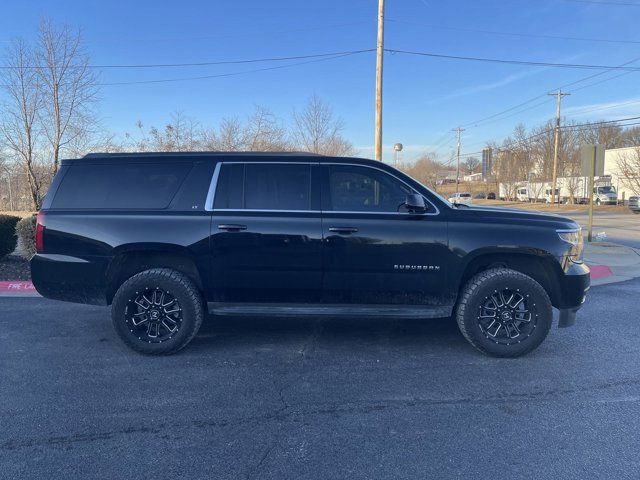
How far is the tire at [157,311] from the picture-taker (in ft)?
14.7

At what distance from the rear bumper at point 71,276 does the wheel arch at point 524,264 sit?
11.9 ft

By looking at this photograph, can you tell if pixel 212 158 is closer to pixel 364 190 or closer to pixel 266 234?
pixel 266 234

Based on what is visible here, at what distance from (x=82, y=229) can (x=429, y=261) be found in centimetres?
347

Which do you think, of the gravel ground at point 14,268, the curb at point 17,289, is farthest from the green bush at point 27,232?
the curb at point 17,289

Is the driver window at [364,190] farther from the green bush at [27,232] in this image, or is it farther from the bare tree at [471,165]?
the bare tree at [471,165]

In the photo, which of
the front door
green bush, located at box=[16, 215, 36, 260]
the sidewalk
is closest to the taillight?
the front door

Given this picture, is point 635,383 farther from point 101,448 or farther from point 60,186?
point 60,186

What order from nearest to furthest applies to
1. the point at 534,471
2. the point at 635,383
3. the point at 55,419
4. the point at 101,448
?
1. the point at 534,471
2. the point at 101,448
3. the point at 55,419
4. the point at 635,383

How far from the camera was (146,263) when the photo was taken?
4.70 metres

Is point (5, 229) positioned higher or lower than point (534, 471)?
higher

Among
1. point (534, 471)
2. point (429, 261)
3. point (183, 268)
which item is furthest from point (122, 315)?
point (534, 471)

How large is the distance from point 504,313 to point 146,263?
11.9 feet

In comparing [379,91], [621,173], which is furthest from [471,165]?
[379,91]

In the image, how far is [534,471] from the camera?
2689 millimetres
